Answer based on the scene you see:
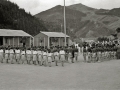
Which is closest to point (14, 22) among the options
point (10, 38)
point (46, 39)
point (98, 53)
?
point (46, 39)

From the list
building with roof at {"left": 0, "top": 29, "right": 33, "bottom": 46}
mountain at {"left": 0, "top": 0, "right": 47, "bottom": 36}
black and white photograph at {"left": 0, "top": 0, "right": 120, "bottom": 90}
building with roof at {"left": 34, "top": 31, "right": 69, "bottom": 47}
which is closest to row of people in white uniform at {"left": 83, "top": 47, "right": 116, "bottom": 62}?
black and white photograph at {"left": 0, "top": 0, "right": 120, "bottom": 90}

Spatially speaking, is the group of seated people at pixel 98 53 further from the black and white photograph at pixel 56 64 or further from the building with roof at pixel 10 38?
the building with roof at pixel 10 38

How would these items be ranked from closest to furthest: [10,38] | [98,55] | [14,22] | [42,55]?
[42,55], [98,55], [10,38], [14,22]

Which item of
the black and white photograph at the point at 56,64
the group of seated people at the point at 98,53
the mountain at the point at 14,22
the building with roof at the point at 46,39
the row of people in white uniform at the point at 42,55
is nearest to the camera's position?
the black and white photograph at the point at 56,64

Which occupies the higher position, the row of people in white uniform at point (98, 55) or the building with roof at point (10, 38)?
the building with roof at point (10, 38)

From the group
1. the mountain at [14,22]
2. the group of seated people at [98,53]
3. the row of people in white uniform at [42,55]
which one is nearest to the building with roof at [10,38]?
the row of people in white uniform at [42,55]

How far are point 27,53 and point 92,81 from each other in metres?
8.87

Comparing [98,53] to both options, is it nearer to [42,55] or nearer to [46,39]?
[42,55]

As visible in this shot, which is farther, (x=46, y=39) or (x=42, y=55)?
(x=46, y=39)

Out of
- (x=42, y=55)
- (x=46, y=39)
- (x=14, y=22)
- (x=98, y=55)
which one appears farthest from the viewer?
(x=14, y=22)

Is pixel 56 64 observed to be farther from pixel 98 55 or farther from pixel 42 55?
pixel 98 55

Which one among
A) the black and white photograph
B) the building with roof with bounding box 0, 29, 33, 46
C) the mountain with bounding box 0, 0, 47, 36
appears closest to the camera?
the black and white photograph

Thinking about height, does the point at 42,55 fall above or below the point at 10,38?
below

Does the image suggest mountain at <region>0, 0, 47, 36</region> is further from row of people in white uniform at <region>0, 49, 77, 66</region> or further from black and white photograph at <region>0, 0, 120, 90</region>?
row of people in white uniform at <region>0, 49, 77, 66</region>
